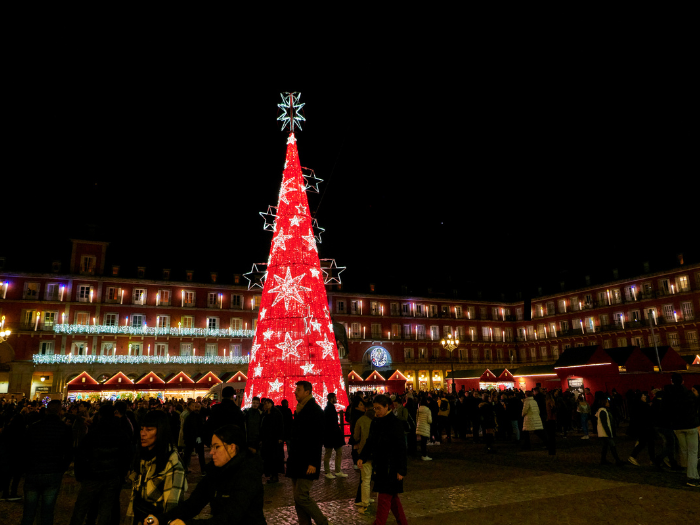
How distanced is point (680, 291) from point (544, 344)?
1509 cm

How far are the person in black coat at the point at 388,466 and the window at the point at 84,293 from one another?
128 feet

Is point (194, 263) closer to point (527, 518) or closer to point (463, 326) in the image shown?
point (463, 326)

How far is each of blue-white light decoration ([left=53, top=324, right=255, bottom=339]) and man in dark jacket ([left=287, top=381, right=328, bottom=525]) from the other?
3718 cm

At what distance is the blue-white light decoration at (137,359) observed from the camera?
34906mm

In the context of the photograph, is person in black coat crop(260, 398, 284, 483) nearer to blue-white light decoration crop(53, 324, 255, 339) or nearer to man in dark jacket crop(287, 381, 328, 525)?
man in dark jacket crop(287, 381, 328, 525)

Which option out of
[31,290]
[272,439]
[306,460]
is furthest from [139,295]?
[306,460]

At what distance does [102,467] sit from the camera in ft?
15.4

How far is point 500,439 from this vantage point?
15.7m

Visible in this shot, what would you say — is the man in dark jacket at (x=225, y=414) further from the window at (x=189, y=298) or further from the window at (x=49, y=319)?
the window at (x=189, y=298)

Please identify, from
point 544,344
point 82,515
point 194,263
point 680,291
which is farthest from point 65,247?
point 680,291

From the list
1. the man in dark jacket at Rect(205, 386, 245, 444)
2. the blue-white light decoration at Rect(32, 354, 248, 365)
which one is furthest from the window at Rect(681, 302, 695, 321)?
the man in dark jacket at Rect(205, 386, 245, 444)

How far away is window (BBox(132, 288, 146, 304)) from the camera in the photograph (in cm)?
4000

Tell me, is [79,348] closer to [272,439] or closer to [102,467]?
[272,439]

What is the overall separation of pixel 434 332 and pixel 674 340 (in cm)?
2198
